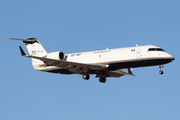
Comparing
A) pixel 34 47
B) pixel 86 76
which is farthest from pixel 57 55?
pixel 34 47

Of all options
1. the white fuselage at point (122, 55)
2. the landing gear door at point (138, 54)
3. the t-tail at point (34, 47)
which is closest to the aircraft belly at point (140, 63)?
the white fuselage at point (122, 55)

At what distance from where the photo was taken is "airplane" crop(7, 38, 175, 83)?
32.5 metres

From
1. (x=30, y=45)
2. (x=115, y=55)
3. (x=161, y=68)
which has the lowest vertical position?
(x=161, y=68)

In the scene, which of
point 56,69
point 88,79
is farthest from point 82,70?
point 56,69

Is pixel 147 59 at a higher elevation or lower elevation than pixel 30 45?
lower

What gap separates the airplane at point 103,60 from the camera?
107 feet

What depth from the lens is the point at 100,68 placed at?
110 ft

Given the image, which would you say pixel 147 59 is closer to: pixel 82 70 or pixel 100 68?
Answer: pixel 100 68

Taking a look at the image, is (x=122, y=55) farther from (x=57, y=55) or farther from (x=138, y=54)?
(x=57, y=55)

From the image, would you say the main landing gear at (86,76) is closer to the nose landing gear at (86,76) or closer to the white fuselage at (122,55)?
the nose landing gear at (86,76)

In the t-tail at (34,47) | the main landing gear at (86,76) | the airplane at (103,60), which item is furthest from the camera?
the t-tail at (34,47)

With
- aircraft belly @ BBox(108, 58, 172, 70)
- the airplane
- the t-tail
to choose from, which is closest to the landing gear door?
the airplane

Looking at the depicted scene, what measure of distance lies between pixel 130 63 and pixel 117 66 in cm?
137

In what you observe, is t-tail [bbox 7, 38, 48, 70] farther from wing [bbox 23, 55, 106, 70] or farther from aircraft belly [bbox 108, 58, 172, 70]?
aircraft belly [bbox 108, 58, 172, 70]
